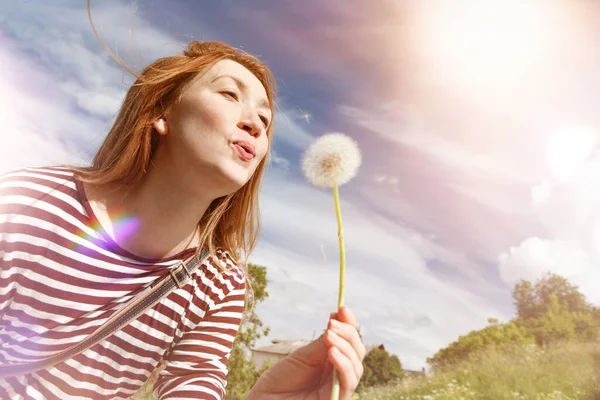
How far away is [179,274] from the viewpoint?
99cm

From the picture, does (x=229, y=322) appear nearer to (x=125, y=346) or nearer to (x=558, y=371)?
(x=125, y=346)

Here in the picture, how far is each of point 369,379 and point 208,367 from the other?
11254 mm

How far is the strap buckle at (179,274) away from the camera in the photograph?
3.19 ft

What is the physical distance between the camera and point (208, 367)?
1.00 metres

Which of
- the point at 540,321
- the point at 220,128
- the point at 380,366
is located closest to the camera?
the point at 220,128

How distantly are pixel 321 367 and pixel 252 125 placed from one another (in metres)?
0.50

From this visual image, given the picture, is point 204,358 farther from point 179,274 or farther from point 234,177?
point 234,177

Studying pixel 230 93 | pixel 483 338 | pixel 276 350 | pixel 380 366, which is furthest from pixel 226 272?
pixel 380 366

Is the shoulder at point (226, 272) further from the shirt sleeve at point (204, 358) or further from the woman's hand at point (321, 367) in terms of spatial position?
the woman's hand at point (321, 367)

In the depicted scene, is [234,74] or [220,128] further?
[234,74]

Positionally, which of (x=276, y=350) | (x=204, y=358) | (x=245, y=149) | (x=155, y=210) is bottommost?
(x=204, y=358)

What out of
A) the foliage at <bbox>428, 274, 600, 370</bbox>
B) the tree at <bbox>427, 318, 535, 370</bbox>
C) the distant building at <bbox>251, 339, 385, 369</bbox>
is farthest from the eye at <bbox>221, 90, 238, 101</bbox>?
the tree at <bbox>427, 318, 535, 370</bbox>

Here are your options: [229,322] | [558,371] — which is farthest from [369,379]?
[229,322]

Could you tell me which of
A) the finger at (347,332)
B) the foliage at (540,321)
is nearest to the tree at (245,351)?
the foliage at (540,321)
